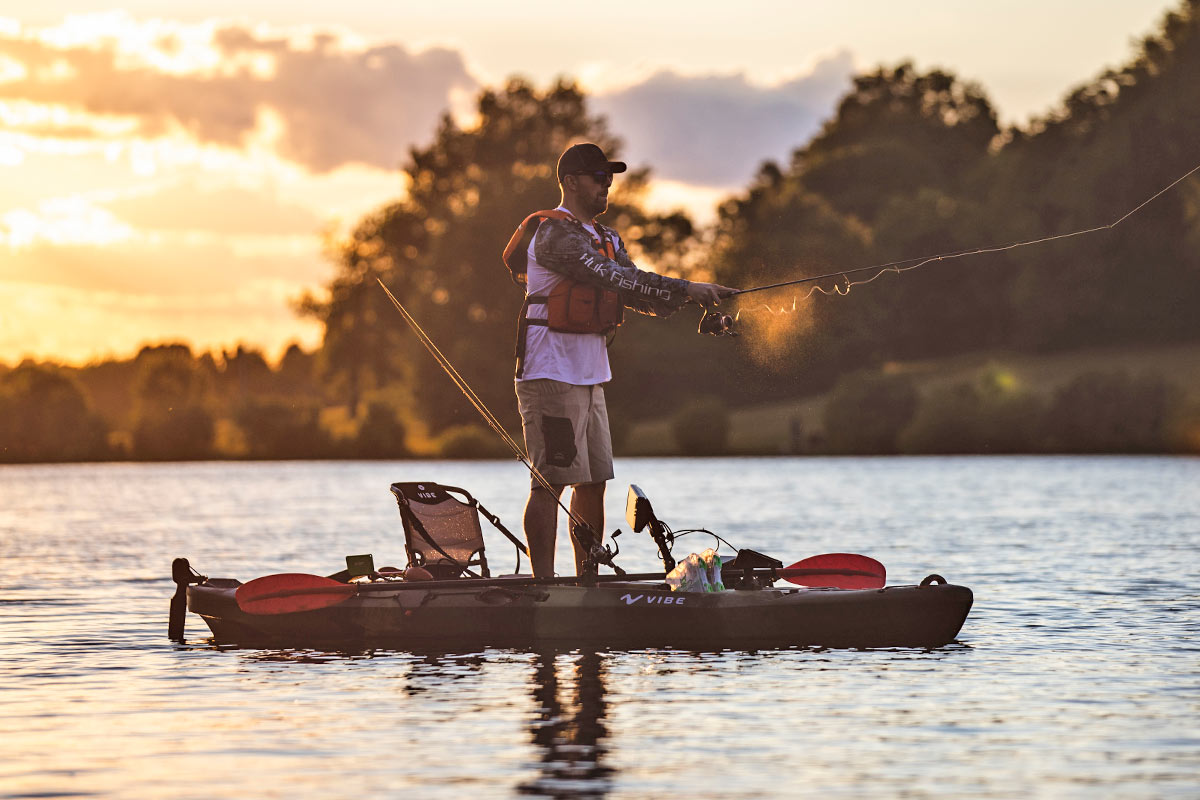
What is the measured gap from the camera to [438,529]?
10.2m

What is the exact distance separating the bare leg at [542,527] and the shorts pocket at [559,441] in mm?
150

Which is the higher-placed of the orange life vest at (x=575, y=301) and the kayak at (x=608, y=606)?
the orange life vest at (x=575, y=301)

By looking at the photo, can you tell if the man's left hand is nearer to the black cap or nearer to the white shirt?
the white shirt

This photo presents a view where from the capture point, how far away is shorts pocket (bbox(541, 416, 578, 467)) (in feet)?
30.8

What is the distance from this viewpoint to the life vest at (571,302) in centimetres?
948

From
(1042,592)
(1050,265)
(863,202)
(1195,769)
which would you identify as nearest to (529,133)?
(863,202)

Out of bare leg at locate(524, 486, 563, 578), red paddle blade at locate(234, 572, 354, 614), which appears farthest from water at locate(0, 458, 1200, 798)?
bare leg at locate(524, 486, 563, 578)

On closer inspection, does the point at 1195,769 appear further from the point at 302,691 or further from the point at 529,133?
the point at 529,133

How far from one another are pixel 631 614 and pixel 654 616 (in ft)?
0.38

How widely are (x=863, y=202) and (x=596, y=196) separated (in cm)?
6720

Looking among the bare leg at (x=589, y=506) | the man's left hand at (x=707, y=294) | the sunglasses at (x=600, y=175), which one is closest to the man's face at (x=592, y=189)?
the sunglasses at (x=600, y=175)

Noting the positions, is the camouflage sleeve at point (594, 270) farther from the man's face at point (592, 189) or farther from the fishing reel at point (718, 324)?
the man's face at point (592, 189)

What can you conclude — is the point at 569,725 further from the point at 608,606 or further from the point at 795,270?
the point at 795,270

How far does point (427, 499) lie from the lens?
1022 centimetres
